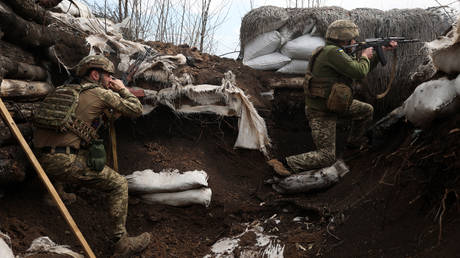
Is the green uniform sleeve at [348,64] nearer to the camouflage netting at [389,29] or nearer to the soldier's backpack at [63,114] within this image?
the camouflage netting at [389,29]

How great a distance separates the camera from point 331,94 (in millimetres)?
3697

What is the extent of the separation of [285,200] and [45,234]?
6.74 feet

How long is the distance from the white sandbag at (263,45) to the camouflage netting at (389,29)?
14 cm

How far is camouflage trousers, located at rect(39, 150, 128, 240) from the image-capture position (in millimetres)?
2822

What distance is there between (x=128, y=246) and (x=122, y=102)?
1.16 meters

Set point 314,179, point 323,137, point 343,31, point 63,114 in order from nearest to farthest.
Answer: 1. point 63,114
2. point 314,179
3. point 343,31
4. point 323,137

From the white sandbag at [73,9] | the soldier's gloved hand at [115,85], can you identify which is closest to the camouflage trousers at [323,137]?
the soldier's gloved hand at [115,85]

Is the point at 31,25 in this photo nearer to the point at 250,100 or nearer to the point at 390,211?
the point at 250,100

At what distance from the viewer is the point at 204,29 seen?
8.80 meters

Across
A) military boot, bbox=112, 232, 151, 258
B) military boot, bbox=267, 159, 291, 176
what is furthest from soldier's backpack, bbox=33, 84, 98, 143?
military boot, bbox=267, 159, 291, 176

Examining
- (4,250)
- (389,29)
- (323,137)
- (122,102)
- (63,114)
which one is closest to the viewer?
(4,250)

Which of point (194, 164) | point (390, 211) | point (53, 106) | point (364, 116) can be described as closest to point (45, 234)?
point (53, 106)

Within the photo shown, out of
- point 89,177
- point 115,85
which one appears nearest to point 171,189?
point 89,177

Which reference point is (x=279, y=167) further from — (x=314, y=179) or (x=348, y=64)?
(x=348, y=64)
